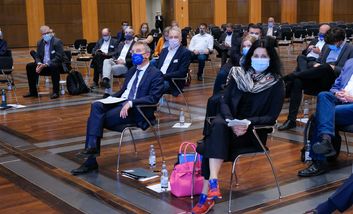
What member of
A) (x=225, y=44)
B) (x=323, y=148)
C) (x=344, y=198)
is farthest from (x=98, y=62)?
(x=344, y=198)

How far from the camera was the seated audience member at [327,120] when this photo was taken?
4305 millimetres

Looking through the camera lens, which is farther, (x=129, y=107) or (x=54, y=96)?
(x=54, y=96)

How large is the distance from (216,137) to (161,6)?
84.9 ft

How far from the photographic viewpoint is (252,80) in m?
4.12

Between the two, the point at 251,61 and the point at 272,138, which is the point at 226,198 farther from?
the point at 272,138

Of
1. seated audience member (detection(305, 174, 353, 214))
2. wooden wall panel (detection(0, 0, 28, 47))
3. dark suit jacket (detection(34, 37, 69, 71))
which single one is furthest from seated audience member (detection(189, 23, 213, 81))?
wooden wall panel (detection(0, 0, 28, 47))

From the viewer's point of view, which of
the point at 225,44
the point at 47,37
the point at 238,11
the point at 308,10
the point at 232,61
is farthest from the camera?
the point at 308,10

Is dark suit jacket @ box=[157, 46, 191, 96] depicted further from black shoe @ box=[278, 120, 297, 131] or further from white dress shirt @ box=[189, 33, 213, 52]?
white dress shirt @ box=[189, 33, 213, 52]

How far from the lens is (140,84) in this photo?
17.0ft

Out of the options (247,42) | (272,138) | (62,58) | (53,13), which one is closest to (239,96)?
(247,42)

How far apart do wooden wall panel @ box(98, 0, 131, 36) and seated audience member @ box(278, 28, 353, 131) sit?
20.2 m

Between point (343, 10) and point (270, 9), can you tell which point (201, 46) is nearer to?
point (270, 9)

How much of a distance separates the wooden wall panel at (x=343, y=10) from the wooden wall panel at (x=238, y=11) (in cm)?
567

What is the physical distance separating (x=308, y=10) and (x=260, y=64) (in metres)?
29.8
